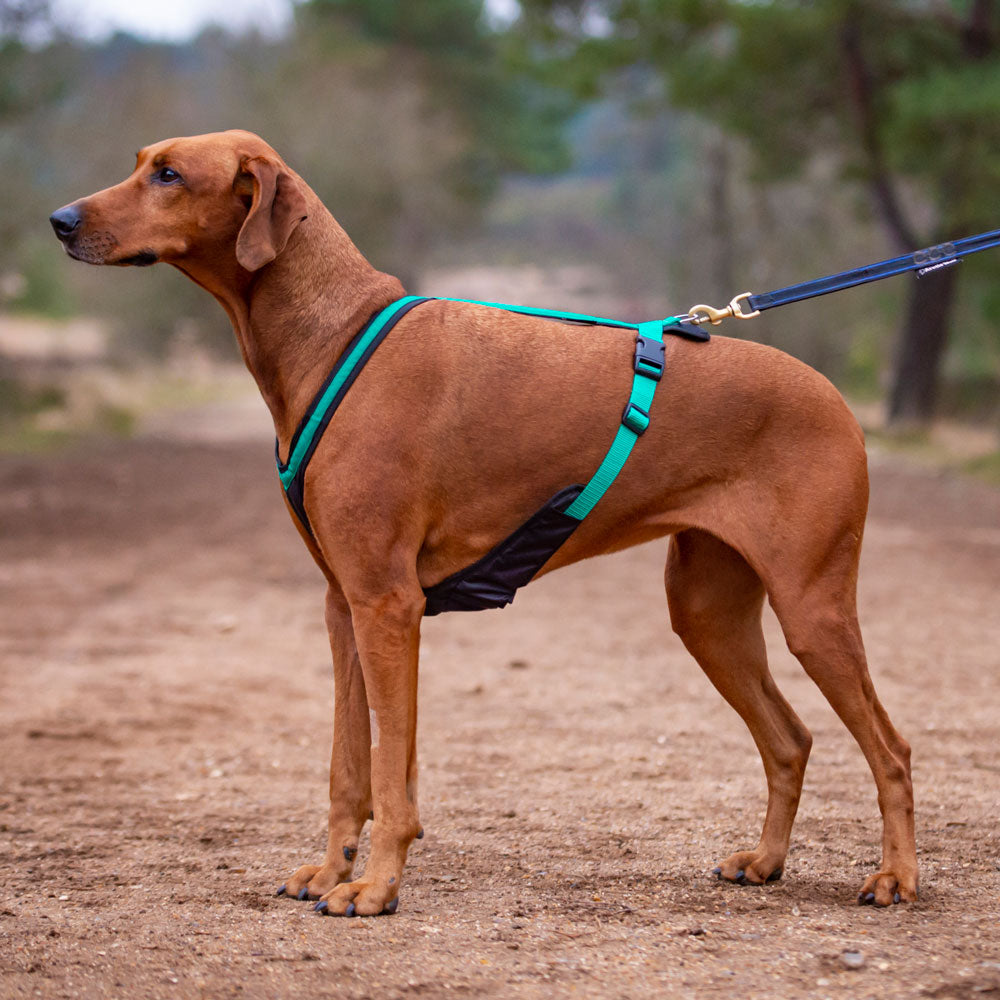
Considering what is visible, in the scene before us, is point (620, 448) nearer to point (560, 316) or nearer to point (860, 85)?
point (560, 316)

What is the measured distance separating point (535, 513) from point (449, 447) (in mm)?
327

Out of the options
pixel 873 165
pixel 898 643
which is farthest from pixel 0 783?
pixel 873 165

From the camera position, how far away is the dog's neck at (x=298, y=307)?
3771mm

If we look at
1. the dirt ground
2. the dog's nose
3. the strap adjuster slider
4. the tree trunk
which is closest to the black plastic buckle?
the strap adjuster slider

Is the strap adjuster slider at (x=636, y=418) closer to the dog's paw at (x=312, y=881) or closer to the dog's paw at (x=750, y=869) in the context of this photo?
the dog's paw at (x=750, y=869)

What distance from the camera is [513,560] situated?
147 inches

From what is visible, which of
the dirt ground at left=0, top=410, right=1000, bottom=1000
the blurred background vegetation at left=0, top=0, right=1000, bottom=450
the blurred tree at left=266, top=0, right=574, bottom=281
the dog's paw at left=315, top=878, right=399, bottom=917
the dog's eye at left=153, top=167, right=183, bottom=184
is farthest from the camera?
the blurred tree at left=266, top=0, right=574, bottom=281

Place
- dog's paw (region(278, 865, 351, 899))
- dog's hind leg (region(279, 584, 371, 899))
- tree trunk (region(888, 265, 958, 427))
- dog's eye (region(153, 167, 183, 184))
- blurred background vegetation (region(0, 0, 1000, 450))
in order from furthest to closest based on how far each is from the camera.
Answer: tree trunk (region(888, 265, 958, 427))
blurred background vegetation (region(0, 0, 1000, 450))
dog's hind leg (region(279, 584, 371, 899))
dog's paw (region(278, 865, 351, 899))
dog's eye (region(153, 167, 183, 184))

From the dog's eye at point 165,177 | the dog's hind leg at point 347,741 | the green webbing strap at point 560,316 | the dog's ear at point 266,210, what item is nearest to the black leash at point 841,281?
the green webbing strap at point 560,316

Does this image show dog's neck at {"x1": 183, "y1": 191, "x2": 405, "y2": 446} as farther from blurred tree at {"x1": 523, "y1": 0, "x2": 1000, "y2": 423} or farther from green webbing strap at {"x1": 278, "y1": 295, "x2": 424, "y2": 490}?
blurred tree at {"x1": 523, "y1": 0, "x2": 1000, "y2": 423}

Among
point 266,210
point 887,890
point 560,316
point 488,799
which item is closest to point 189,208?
point 266,210

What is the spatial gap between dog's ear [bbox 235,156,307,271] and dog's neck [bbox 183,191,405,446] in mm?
99

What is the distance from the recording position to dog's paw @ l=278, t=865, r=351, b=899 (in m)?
3.77

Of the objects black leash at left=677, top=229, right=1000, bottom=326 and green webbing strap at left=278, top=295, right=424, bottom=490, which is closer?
green webbing strap at left=278, top=295, right=424, bottom=490
